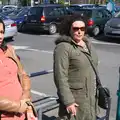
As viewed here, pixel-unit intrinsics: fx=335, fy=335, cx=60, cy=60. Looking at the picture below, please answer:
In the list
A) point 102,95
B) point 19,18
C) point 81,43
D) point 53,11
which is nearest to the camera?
point 81,43

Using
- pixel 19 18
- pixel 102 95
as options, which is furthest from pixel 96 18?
pixel 102 95

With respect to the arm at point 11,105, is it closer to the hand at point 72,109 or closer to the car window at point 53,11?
the hand at point 72,109

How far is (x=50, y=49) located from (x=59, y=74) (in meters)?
10.1

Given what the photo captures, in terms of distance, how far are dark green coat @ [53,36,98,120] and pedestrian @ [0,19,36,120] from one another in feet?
1.33

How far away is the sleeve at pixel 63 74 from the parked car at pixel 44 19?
1592 centimetres

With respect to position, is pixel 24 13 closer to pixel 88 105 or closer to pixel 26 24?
pixel 26 24

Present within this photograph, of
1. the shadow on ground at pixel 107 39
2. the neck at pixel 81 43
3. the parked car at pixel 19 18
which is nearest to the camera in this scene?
the neck at pixel 81 43

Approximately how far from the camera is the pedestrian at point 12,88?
111 inches

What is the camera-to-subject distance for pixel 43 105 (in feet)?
11.6

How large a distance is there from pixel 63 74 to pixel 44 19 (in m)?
16.4

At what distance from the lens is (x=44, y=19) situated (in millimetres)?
19453

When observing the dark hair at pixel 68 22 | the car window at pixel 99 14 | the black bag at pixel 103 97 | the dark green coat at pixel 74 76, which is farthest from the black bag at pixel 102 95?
the car window at pixel 99 14

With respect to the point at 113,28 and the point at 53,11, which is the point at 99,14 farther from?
the point at 113,28

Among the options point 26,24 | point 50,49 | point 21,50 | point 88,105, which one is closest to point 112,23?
point 50,49
